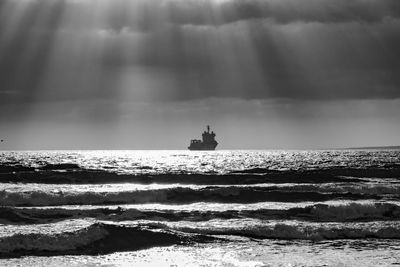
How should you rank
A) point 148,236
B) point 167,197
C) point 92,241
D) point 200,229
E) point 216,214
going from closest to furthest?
point 92,241 < point 148,236 < point 200,229 < point 216,214 < point 167,197

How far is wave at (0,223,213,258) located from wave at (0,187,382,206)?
18.0 m

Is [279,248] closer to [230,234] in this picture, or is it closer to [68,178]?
[230,234]

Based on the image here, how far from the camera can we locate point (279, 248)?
2414cm

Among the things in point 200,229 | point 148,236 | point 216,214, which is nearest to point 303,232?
point 200,229

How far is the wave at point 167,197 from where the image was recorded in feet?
147

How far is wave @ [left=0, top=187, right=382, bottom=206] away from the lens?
147ft

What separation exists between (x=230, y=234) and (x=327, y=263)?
8.02 m

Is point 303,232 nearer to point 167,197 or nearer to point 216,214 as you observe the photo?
point 216,214

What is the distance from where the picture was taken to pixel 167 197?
4872cm

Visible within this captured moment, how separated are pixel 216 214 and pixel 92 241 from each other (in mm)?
12058

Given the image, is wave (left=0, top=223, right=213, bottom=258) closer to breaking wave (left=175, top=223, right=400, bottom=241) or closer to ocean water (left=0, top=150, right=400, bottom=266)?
ocean water (left=0, top=150, right=400, bottom=266)

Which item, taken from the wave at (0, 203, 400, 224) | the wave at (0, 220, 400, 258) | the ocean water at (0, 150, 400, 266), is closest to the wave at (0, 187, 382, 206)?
the ocean water at (0, 150, 400, 266)

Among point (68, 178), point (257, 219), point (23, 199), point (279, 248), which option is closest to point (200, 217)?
point (257, 219)

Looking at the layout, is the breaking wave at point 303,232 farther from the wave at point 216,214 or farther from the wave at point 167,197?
the wave at point 167,197
